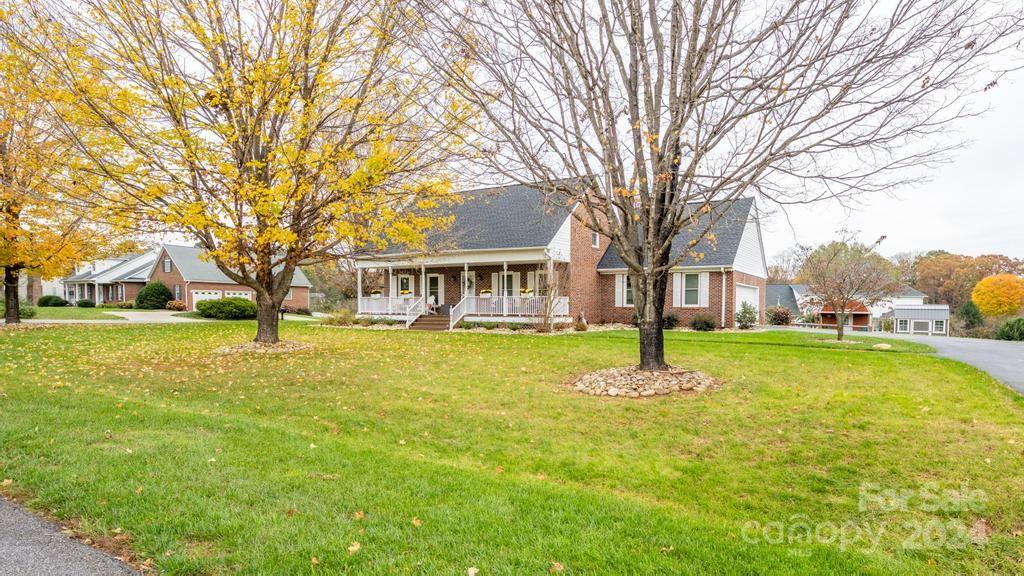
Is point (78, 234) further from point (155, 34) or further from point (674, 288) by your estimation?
point (674, 288)

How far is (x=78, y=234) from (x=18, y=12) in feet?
33.5

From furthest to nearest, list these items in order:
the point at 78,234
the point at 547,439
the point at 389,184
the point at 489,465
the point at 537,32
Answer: the point at 78,234, the point at 389,184, the point at 537,32, the point at 547,439, the point at 489,465

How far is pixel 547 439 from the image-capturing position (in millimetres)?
5875

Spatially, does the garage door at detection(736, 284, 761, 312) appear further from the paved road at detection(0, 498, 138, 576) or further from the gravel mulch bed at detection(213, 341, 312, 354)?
the paved road at detection(0, 498, 138, 576)

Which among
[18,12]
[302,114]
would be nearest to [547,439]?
[302,114]

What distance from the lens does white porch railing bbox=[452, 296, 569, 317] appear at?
65.5 feet

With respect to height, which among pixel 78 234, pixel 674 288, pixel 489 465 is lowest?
pixel 489 465

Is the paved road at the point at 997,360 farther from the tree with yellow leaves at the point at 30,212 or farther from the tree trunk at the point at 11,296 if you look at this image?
the tree trunk at the point at 11,296

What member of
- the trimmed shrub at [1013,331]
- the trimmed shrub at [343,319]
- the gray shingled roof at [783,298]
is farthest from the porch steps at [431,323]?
the gray shingled roof at [783,298]

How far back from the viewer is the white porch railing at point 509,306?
20.0m

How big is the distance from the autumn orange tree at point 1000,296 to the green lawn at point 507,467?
148 ft

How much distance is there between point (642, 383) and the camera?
8.09 m

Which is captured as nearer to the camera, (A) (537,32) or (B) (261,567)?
(B) (261,567)

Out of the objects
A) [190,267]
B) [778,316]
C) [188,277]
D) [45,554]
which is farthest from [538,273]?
[190,267]
